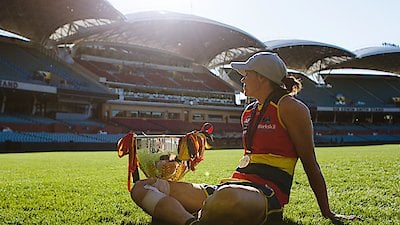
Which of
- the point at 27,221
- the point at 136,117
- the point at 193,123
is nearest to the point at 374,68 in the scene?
the point at 193,123

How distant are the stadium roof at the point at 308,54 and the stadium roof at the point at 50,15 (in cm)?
2368

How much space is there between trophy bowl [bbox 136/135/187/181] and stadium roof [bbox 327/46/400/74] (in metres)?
59.6

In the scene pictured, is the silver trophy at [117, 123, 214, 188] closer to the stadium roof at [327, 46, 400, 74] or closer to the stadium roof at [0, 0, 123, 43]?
the stadium roof at [0, 0, 123, 43]

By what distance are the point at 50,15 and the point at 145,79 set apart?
17937 mm

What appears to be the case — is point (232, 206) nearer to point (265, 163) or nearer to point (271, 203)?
point (271, 203)

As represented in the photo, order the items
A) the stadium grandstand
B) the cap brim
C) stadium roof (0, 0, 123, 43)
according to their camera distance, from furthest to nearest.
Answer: the stadium grandstand < stadium roof (0, 0, 123, 43) < the cap brim

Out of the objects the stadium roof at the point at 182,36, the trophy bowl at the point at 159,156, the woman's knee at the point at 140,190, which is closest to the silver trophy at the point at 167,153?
the trophy bowl at the point at 159,156

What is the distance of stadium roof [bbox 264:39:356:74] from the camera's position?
53.5 m

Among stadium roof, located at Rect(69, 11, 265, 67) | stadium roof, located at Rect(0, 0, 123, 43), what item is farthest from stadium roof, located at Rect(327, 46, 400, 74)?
stadium roof, located at Rect(0, 0, 123, 43)

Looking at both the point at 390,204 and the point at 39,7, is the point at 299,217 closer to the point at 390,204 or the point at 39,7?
the point at 390,204

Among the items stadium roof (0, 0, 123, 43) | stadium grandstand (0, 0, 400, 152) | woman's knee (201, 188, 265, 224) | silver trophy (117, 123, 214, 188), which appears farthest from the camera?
stadium grandstand (0, 0, 400, 152)

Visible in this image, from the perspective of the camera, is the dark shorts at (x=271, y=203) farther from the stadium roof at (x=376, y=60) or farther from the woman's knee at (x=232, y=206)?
the stadium roof at (x=376, y=60)

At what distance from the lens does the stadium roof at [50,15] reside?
35.0 metres

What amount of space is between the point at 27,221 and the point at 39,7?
3624 cm
